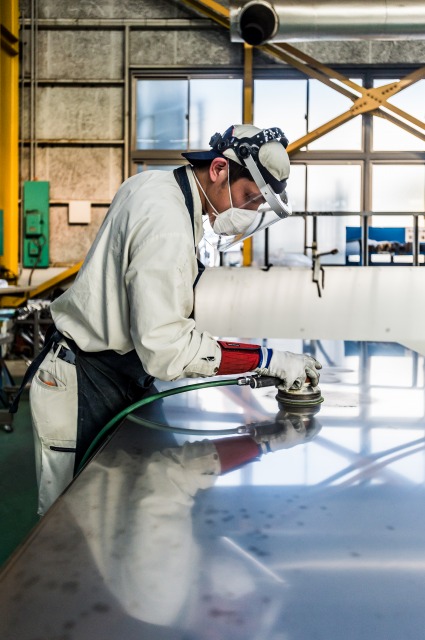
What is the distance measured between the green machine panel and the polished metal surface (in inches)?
236

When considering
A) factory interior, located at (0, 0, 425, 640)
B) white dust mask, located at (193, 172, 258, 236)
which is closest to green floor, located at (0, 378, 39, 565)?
factory interior, located at (0, 0, 425, 640)

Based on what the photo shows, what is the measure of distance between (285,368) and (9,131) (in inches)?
235

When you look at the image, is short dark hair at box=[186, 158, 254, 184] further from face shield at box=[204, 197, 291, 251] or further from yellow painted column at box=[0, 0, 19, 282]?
yellow painted column at box=[0, 0, 19, 282]

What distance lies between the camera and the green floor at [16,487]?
213 centimetres

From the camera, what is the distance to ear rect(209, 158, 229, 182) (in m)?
1.33

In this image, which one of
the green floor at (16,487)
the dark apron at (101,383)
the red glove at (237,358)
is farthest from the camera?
the green floor at (16,487)

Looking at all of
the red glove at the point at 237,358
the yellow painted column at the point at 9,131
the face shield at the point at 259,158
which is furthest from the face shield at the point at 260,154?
the yellow painted column at the point at 9,131

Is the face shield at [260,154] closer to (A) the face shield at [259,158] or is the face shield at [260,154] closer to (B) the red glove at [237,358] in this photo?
(A) the face shield at [259,158]

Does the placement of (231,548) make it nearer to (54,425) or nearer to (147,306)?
(147,306)

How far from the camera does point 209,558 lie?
23.4 inches

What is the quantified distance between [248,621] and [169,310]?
0.64 m

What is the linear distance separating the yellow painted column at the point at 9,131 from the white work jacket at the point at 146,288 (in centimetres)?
548

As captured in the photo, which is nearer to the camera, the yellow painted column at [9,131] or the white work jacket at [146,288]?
the white work jacket at [146,288]

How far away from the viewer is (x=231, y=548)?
61 centimetres
